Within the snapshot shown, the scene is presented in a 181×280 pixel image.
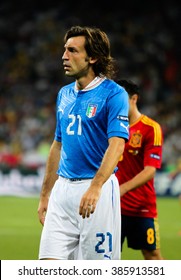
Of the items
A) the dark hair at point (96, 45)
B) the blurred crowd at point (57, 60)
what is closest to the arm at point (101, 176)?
the dark hair at point (96, 45)

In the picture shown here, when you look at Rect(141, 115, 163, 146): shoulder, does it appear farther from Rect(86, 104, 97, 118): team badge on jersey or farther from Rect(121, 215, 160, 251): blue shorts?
Rect(86, 104, 97, 118): team badge on jersey

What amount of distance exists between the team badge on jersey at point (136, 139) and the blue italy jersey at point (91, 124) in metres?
1.86

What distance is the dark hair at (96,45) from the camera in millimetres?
4879

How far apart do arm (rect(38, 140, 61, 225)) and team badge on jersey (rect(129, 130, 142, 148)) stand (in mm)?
1611

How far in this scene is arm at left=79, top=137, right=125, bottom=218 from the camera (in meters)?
4.43

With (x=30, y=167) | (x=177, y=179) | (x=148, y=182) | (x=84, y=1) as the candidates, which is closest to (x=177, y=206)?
(x=177, y=179)

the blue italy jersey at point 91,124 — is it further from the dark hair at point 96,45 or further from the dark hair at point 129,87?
the dark hair at point 129,87

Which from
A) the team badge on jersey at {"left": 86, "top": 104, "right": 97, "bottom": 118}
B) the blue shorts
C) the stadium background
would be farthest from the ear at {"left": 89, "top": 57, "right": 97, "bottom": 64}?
the stadium background

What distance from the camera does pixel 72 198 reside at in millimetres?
4824

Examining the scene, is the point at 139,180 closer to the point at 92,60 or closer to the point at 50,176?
the point at 50,176

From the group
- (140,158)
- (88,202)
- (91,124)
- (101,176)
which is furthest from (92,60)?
(140,158)

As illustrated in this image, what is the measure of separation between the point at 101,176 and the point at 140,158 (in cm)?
230

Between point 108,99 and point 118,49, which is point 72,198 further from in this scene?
point 118,49
